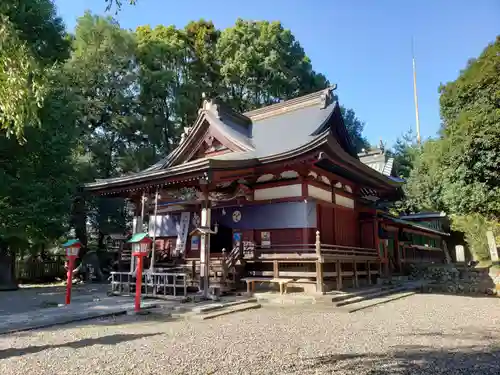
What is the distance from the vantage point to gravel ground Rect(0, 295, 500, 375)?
4457 millimetres

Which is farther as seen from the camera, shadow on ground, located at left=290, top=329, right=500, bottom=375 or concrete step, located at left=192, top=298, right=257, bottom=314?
concrete step, located at left=192, top=298, right=257, bottom=314

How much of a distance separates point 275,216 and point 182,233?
4.31 meters

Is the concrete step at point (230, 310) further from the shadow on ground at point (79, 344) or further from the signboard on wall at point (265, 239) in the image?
the signboard on wall at point (265, 239)

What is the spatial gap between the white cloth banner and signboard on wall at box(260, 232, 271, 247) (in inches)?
136

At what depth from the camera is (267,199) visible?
13.2 m

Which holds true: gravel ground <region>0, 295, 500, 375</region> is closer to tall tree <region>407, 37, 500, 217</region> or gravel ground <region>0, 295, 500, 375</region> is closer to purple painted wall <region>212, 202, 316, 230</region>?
purple painted wall <region>212, 202, 316, 230</region>

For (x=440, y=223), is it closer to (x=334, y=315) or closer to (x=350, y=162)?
(x=350, y=162)

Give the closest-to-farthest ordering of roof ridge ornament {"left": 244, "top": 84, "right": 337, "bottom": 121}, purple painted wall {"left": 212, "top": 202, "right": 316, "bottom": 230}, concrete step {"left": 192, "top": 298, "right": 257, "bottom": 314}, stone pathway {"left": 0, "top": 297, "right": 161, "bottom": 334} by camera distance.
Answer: stone pathway {"left": 0, "top": 297, "right": 161, "bottom": 334}, concrete step {"left": 192, "top": 298, "right": 257, "bottom": 314}, purple painted wall {"left": 212, "top": 202, "right": 316, "bottom": 230}, roof ridge ornament {"left": 244, "top": 84, "right": 337, "bottom": 121}

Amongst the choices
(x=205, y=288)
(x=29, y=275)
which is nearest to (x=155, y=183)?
(x=205, y=288)

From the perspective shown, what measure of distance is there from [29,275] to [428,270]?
69.9 ft

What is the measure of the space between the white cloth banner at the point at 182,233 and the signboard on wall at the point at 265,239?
3459 millimetres

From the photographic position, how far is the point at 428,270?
2092cm

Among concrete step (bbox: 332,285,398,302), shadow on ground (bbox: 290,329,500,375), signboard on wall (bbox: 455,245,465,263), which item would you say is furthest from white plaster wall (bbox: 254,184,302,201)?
signboard on wall (bbox: 455,245,465,263)

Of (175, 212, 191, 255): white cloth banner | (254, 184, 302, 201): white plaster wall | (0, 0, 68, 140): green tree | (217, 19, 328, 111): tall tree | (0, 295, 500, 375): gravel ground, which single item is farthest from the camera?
(217, 19, 328, 111): tall tree
